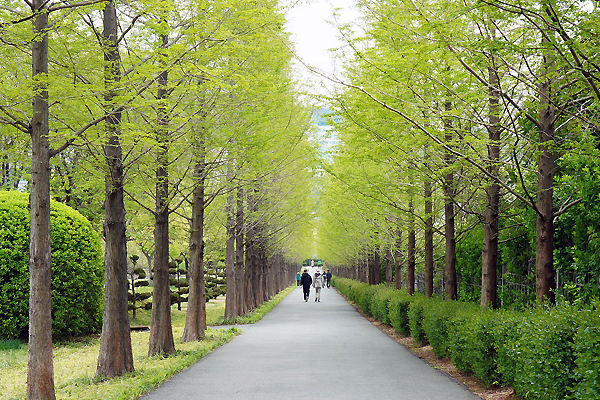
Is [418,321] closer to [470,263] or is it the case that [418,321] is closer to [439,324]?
[439,324]

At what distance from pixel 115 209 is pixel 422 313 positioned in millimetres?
6860

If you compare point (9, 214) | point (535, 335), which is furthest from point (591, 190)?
point (9, 214)

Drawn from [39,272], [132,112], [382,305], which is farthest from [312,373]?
[382,305]

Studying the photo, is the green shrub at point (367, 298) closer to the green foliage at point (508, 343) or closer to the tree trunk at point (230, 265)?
the tree trunk at point (230, 265)

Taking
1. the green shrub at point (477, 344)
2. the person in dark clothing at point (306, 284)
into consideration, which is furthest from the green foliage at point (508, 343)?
the person in dark clothing at point (306, 284)

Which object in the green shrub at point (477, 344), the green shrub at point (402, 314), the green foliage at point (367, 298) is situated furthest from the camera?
the green foliage at point (367, 298)

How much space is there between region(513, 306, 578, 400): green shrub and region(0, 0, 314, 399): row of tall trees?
4.49 m

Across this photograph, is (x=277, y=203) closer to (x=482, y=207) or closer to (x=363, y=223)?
(x=363, y=223)

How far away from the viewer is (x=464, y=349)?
8.91 metres

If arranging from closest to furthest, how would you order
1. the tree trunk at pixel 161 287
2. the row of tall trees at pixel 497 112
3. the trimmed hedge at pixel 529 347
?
Result: the trimmed hedge at pixel 529 347, the row of tall trees at pixel 497 112, the tree trunk at pixel 161 287

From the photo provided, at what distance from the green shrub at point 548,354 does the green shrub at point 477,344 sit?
124cm

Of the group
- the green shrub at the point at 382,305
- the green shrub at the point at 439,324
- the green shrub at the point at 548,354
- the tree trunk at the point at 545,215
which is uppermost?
the tree trunk at the point at 545,215

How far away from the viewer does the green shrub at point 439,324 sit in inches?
413

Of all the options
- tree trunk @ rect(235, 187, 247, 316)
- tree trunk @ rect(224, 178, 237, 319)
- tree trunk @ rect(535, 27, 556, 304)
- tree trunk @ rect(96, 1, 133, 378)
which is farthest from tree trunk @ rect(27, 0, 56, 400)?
tree trunk @ rect(235, 187, 247, 316)
